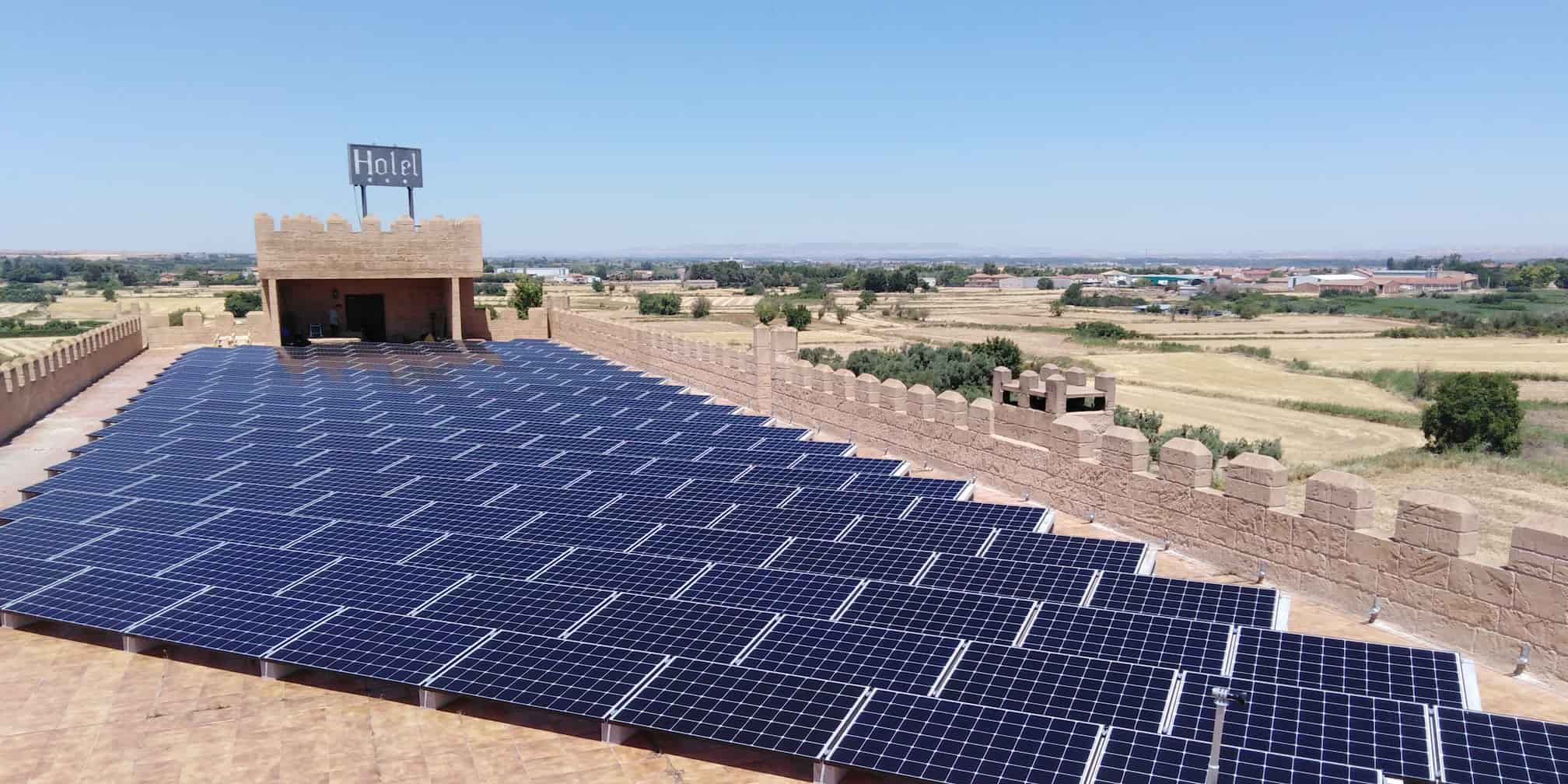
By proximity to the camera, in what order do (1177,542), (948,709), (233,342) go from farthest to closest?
(233,342), (1177,542), (948,709)

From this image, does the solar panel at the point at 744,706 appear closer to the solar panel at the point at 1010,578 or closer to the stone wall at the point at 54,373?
the solar panel at the point at 1010,578

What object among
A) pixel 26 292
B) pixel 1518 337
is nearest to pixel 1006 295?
pixel 1518 337

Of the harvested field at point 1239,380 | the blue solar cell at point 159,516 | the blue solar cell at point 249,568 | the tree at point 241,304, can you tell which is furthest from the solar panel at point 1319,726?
the tree at point 241,304

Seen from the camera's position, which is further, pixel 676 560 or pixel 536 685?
pixel 676 560

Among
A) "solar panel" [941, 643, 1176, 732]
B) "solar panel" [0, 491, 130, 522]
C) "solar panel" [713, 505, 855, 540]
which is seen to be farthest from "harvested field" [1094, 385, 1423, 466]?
"solar panel" [0, 491, 130, 522]

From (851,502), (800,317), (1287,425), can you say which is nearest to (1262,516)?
(851,502)

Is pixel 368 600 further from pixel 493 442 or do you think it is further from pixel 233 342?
pixel 233 342
